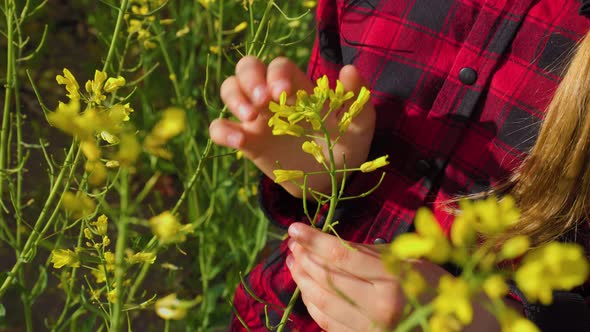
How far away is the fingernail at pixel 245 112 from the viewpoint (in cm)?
57

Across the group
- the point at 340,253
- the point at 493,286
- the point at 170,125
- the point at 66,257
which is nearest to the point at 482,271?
the point at 493,286

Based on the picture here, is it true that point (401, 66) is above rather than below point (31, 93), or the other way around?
above

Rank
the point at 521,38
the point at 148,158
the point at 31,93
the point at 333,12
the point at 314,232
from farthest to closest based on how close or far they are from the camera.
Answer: the point at 31,93 → the point at 148,158 → the point at 333,12 → the point at 521,38 → the point at 314,232

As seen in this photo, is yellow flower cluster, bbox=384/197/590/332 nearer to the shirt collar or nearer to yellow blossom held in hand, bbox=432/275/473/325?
yellow blossom held in hand, bbox=432/275/473/325

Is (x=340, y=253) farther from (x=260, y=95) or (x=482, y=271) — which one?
(x=482, y=271)

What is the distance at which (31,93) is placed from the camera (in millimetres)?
1734

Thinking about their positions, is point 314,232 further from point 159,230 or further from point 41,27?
point 41,27

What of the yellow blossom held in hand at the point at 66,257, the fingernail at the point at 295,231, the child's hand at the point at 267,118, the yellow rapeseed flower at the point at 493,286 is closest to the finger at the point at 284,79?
the child's hand at the point at 267,118

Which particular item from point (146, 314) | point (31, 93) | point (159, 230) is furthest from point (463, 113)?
point (31, 93)

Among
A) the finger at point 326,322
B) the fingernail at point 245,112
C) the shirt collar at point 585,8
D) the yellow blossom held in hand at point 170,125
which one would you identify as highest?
the shirt collar at point 585,8

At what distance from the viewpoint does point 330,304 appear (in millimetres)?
583

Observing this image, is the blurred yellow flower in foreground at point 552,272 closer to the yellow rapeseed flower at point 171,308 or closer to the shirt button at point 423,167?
the yellow rapeseed flower at point 171,308

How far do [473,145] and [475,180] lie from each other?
4cm

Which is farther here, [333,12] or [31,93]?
[31,93]
